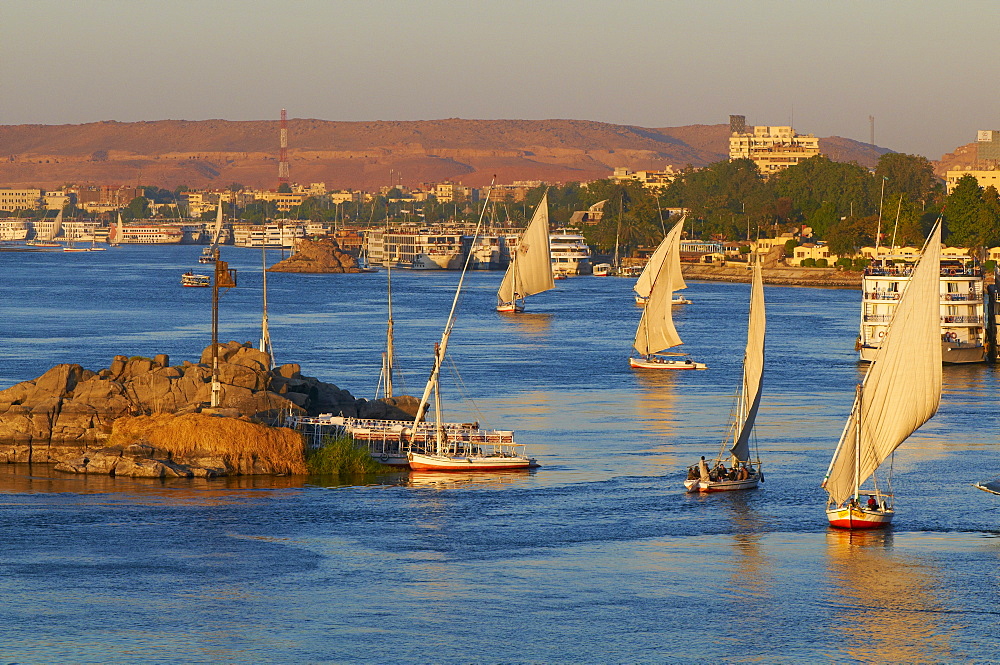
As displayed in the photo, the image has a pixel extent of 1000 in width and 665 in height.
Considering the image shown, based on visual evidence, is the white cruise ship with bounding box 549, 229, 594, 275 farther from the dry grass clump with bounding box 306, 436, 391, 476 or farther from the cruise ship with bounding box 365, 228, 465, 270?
the dry grass clump with bounding box 306, 436, 391, 476

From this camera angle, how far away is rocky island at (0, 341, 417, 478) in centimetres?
3669

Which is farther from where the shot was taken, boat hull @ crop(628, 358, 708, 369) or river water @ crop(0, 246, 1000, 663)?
boat hull @ crop(628, 358, 708, 369)

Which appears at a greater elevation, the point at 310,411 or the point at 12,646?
the point at 310,411

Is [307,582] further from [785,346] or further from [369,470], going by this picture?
[785,346]

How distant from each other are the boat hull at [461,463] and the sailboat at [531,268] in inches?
2408

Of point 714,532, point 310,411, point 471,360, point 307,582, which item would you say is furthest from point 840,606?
point 471,360

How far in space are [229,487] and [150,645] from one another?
10.8 meters

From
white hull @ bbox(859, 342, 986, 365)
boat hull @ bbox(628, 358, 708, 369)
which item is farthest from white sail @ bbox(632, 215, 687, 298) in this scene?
white hull @ bbox(859, 342, 986, 365)

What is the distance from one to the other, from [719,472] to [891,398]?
4825 mm

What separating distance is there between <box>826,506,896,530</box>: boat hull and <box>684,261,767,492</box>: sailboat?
4.00 m

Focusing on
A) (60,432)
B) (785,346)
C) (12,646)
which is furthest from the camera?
(785,346)

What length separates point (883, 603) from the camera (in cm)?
2695

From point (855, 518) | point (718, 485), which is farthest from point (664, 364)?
point (855, 518)

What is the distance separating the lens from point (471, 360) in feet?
215
